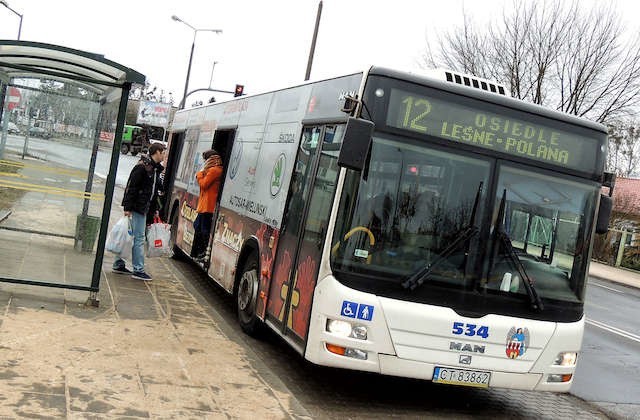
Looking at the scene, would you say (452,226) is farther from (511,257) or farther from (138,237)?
(138,237)

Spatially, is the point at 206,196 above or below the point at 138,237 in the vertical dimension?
above

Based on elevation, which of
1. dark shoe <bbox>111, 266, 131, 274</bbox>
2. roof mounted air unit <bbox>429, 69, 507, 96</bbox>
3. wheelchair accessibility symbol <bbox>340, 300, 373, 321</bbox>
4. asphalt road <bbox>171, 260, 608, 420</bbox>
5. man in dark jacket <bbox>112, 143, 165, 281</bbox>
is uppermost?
roof mounted air unit <bbox>429, 69, 507, 96</bbox>

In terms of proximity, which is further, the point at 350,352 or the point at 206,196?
the point at 206,196

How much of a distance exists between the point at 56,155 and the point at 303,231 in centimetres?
438

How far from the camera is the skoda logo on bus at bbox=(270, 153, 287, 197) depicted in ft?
26.4

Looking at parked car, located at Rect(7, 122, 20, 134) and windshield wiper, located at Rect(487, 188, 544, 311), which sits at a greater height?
parked car, located at Rect(7, 122, 20, 134)

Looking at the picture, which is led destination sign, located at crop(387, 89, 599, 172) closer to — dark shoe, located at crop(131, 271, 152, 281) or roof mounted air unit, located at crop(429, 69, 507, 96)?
roof mounted air unit, located at crop(429, 69, 507, 96)

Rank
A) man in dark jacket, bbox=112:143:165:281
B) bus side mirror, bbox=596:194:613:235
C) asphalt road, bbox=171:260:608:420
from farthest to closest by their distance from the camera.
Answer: man in dark jacket, bbox=112:143:165:281
bus side mirror, bbox=596:194:613:235
asphalt road, bbox=171:260:608:420

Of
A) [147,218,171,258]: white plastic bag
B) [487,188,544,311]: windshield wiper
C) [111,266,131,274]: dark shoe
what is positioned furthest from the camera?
[147,218,171,258]: white plastic bag

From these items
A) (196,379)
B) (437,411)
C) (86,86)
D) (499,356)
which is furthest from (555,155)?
(86,86)

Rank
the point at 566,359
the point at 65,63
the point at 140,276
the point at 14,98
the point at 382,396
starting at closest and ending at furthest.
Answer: the point at 566,359 < the point at 382,396 < the point at 65,63 < the point at 14,98 < the point at 140,276

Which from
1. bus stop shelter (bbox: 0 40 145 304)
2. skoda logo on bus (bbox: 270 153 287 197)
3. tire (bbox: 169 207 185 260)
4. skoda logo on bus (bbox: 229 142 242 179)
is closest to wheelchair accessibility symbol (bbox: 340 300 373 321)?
skoda logo on bus (bbox: 270 153 287 197)

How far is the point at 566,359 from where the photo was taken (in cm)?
670

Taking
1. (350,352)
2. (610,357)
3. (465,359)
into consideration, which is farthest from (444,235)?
(610,357)
